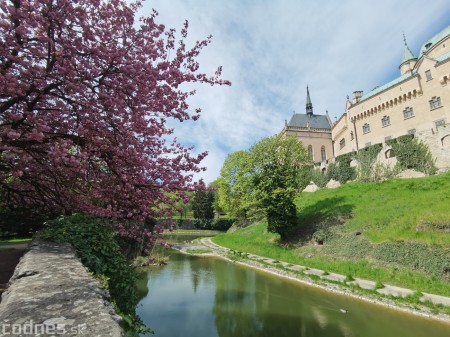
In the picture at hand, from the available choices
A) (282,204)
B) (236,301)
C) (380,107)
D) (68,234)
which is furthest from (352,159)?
(68,234)

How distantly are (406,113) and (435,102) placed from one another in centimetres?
419

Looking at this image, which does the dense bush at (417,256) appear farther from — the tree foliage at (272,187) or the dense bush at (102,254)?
the dense bush at (102,254)

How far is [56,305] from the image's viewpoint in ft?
9.37

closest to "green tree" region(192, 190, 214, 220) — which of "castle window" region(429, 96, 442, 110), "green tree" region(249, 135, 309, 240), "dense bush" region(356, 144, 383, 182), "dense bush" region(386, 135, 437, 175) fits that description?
"dense bush" region(356, 144, 383, 182)

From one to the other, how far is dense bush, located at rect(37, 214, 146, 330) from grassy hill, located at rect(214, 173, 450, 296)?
13598mm

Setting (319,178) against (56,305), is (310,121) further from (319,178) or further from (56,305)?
(56,305)

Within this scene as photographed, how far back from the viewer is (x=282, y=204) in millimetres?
24297

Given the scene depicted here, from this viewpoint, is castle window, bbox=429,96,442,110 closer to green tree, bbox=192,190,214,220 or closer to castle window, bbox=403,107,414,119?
castle window, bbox=403,107,414,119

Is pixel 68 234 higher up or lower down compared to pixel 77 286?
higher up

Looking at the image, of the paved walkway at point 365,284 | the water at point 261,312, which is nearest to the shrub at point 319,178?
the paved walkway at point 365,284

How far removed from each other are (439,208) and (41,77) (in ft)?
70.1

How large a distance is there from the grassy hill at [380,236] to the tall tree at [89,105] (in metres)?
13.6

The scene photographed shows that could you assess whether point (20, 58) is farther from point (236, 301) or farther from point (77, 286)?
point (236, 301)

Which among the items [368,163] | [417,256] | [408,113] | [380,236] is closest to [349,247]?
[380,236]
